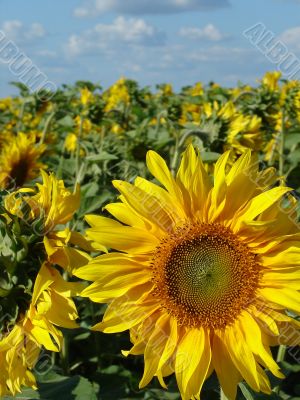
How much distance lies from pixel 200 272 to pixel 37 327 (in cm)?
50

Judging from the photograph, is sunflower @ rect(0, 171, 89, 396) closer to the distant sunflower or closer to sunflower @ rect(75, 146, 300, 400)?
sunflower @ rect(75, 146, 300, 400)

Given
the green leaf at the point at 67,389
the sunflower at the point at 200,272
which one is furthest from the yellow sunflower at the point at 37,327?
the green leaf at the point at 67,389

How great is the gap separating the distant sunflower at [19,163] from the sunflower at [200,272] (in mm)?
2092

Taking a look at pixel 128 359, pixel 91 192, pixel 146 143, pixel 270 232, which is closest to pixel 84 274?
pixel 270 232

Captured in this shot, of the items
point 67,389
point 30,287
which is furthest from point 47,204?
point 67,389

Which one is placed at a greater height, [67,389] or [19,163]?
[19,163]

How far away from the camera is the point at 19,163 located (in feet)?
13.6

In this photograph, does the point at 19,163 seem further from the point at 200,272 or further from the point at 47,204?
the point at 200,272

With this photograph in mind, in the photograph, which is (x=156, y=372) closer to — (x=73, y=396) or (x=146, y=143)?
(x=73, y=396)

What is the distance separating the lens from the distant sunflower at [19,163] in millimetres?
4020

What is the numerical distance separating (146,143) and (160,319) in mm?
1977

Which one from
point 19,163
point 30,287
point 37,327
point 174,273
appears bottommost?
point 37,327

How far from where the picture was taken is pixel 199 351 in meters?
1.95

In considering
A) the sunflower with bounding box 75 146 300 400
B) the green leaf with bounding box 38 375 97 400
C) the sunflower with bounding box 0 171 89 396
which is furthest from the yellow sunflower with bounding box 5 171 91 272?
the green leaf with bounding box 38 375 97 400
